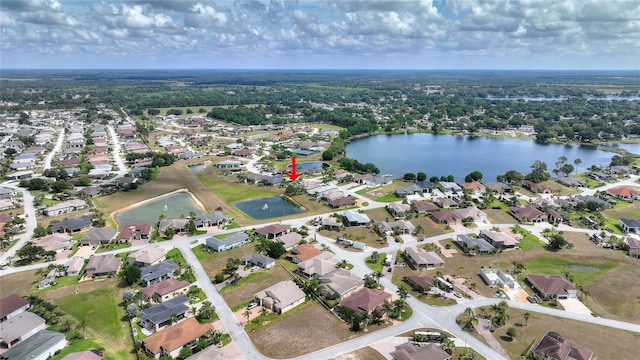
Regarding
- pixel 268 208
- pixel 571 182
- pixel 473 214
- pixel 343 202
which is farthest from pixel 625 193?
pixel 268 208

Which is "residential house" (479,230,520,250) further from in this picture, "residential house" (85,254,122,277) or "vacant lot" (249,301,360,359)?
"residential house" (85,254,122,277)

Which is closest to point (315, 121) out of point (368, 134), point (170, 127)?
point (368, 134)

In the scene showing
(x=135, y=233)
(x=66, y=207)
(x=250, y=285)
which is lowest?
(x=250, y=285)

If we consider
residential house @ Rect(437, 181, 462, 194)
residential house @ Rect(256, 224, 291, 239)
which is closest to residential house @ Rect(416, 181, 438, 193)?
residential house @ Rect(437, 181, 462, 194)

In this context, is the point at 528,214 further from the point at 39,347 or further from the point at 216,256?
the point at 39,347

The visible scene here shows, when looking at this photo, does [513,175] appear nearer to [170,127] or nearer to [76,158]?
[76,158]

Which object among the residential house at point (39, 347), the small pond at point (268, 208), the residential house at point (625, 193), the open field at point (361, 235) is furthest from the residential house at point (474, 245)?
the residential house at point (39, 347)
